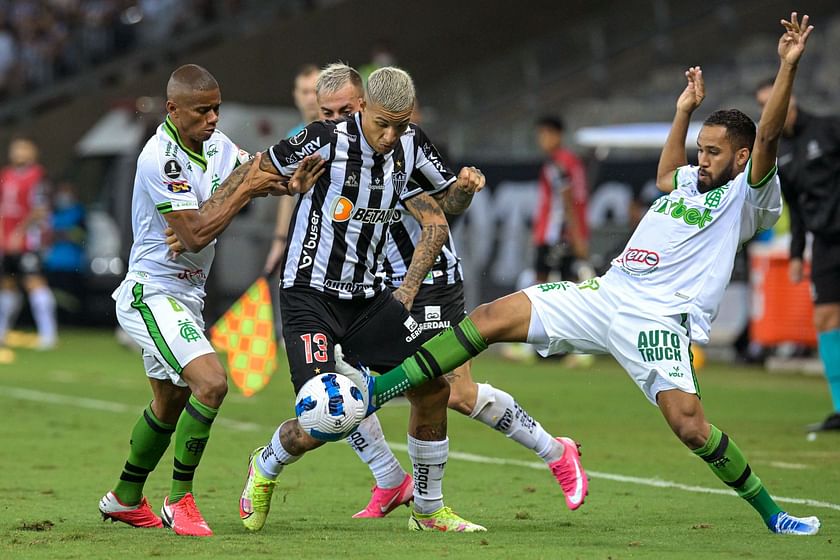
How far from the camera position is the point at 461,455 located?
9.67 m

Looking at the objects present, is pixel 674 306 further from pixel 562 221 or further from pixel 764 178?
pixel 562 221

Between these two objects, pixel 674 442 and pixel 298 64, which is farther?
pixel 298 64

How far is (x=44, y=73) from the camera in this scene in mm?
29750

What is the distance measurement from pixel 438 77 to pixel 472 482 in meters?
21.9

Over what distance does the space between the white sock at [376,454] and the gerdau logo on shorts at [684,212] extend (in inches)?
68.6

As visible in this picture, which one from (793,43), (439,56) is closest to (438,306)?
(793,43)

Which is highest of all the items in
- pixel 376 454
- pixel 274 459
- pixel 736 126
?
Result: pixel 736 126

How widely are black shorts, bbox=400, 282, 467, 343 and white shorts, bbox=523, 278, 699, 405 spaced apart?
119 centimetres

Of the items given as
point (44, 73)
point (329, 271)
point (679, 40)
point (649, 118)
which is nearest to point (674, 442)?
point (329, 271)

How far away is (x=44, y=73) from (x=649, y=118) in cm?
1255

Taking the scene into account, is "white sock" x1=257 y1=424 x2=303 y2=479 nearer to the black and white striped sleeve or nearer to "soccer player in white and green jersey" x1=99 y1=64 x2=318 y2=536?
"soccer player in white and green jersey" x1=99 y1=64 x2=318 y2=536

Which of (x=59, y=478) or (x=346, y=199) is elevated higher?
(x=346, y=199)

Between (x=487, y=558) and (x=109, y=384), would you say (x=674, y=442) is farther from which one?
(x=109, y=384)

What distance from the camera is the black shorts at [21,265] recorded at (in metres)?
19.0
